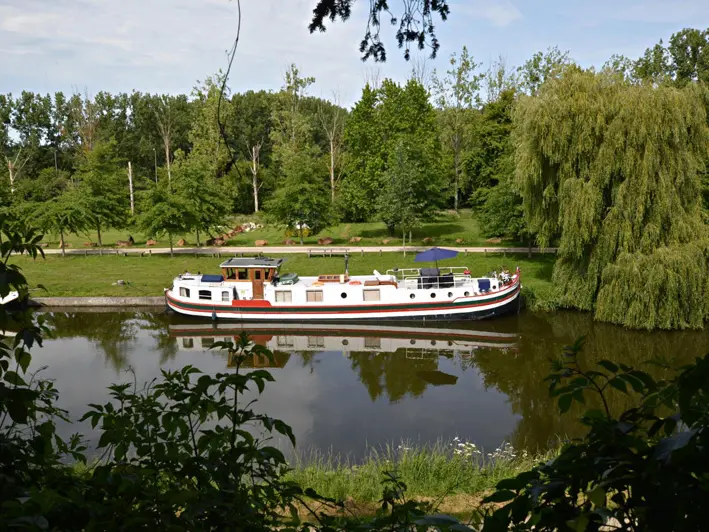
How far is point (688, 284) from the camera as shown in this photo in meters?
21.3

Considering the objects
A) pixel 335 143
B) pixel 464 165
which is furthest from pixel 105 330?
pixel 335 143

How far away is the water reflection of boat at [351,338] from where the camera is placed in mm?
22586

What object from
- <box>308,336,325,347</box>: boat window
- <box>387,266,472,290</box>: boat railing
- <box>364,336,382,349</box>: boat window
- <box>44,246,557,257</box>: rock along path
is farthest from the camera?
<box>44,246,557,257</box>: rock along path

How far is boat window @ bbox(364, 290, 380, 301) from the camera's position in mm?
25844

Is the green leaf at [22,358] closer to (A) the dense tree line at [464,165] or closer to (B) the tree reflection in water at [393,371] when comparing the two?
(A) the dense tree line at [464,165]

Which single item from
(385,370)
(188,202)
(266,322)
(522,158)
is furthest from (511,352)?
(188,202)

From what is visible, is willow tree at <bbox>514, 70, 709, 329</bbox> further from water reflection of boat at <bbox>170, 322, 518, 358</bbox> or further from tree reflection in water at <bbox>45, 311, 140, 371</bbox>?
tree reflection in water at <bbox>45, 311, 140, 371</bbox>

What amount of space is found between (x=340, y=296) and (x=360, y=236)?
17.9 metres

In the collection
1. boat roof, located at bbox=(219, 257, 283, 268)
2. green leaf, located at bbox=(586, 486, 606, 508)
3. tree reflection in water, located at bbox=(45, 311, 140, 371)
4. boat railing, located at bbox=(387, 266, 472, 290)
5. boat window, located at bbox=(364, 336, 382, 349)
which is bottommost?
boat window, located at bbox=(364, 336, 382, 349)

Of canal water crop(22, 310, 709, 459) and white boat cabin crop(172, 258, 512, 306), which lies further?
white boat cabin crop(172, 258, 512, 306)

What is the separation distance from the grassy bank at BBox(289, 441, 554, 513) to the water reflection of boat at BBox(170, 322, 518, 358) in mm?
9460

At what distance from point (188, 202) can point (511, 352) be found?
23.6 meters

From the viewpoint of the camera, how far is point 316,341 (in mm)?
23812

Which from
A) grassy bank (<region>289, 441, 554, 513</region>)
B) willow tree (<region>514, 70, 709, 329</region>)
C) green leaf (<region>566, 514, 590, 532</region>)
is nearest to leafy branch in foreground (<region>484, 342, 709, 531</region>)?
green leaf (<region>566, 514, 590, 532</region>)
